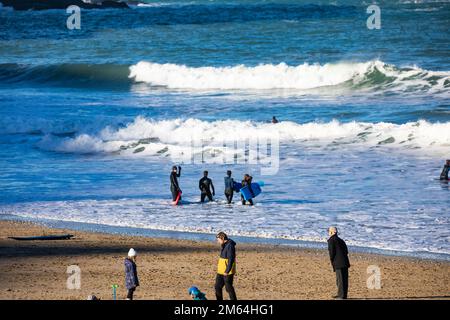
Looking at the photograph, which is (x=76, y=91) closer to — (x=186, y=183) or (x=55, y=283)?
(x=186, y=183)

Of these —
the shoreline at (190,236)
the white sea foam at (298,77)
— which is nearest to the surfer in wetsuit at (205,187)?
the shoreline at (190,236)

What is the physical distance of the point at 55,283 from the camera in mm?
17312

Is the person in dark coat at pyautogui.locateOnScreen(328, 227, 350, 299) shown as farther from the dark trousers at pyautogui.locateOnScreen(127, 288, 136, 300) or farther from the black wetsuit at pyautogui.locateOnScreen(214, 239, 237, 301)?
the dark trousers at pyautogui.locateOnScreen(127, 288, 136, 300)

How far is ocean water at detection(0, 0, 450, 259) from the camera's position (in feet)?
77.6

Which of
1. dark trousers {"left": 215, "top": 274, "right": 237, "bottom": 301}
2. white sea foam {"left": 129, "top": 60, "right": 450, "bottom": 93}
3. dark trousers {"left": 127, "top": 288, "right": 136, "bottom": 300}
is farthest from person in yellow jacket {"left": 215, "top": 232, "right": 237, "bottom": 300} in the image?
white sea foam {"left": 129, "top": 60, "right": 450, "bottom": 93}

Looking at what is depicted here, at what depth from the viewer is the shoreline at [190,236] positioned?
774 inches

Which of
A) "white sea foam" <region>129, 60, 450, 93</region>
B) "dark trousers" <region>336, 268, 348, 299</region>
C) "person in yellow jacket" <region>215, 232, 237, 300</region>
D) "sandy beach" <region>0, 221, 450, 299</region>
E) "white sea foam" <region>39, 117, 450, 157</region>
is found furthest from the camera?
"white sea foam" <region>129, 60, 450, 93</region>

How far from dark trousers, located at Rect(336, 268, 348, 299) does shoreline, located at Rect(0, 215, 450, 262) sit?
3601 mm

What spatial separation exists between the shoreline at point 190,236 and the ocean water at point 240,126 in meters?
0.23
